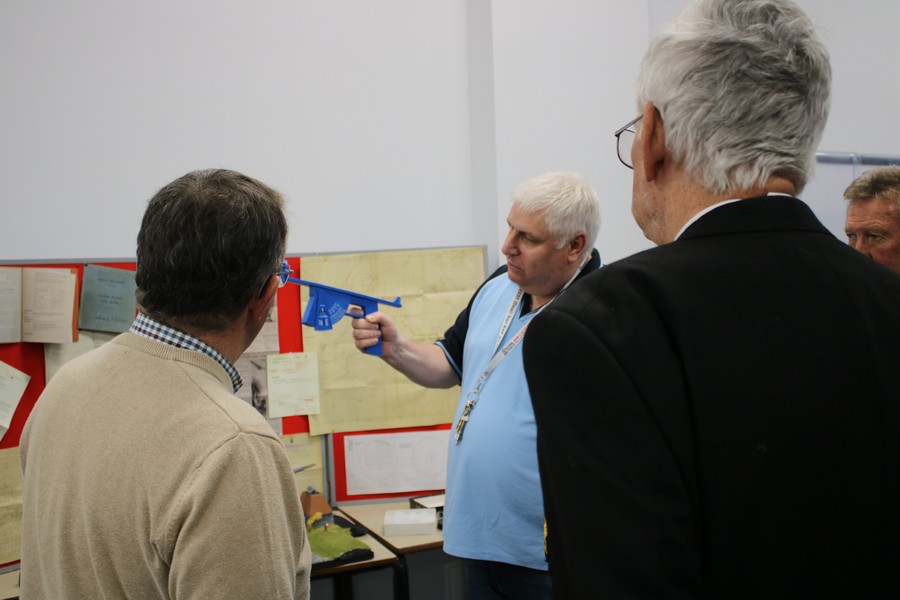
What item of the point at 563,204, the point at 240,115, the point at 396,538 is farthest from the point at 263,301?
the point at 240,115

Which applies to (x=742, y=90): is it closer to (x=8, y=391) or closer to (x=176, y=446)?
(x=176, y=446)

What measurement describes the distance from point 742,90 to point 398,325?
2336 millimetres

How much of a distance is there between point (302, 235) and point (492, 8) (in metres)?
1.36

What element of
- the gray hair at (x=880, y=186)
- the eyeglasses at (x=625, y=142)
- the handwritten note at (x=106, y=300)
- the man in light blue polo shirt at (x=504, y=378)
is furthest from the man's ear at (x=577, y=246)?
the handwritten note at (x=106, y=300)

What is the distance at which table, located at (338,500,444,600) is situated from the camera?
7.72 feet

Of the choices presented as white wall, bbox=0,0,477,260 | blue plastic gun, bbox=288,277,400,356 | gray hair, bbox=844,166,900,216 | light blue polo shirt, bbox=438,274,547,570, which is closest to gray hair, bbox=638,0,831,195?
light blue polo shirt, bbox=438,274,547,570

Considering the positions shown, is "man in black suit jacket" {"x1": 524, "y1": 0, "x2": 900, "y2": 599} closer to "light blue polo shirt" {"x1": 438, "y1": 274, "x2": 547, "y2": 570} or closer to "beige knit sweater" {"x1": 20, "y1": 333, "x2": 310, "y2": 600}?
"beige knit sweater" {"x1": 20, "y1": 333, "x2": 310, "y2": 600}

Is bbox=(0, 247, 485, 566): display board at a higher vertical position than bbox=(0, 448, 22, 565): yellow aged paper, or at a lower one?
higher

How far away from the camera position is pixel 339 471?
9.46ft

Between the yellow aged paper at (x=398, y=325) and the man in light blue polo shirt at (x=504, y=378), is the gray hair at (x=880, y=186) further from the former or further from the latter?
the yellow aged paper at (x=398, y=325)

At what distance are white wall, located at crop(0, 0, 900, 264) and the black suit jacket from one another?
8.20 ft

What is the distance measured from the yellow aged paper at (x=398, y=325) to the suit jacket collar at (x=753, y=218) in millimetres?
2201

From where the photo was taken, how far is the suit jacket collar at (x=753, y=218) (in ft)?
2.24

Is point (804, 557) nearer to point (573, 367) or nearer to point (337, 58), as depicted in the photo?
point (573, 367)
